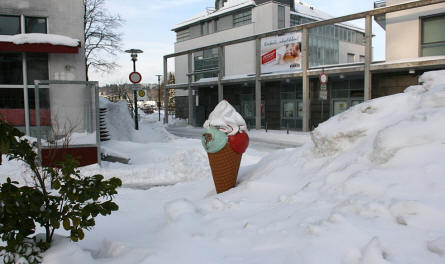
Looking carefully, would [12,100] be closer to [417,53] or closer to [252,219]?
[252,219]

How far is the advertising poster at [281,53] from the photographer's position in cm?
2364

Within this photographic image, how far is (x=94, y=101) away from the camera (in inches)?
497

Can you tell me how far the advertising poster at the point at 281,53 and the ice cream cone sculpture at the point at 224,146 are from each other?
18.1m

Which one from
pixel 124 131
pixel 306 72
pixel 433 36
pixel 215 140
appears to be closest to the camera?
pixel 215 140

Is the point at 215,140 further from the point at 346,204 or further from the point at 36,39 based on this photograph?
the point at 36,39

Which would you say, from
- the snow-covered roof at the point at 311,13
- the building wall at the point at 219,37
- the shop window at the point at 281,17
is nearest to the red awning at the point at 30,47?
the building wall at the point at 219,37

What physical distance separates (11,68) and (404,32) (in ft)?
64.7

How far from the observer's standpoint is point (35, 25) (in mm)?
14812

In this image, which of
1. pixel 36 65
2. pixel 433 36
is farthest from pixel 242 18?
pixel 36 65

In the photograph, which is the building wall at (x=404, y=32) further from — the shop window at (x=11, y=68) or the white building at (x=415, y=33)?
the shop window at (x=11, y=68)

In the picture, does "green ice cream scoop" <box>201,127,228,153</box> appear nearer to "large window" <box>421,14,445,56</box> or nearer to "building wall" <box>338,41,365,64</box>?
"large window" <box>421,14,445,56</box>

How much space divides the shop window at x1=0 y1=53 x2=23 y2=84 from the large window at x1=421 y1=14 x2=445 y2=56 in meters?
19.8

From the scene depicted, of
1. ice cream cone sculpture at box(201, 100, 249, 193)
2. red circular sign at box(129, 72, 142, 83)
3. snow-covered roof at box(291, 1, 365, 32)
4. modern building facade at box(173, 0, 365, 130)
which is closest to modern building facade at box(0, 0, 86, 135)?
red circular sign at box(129, 72, 142, 83)

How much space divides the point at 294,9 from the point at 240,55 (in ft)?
28.9
